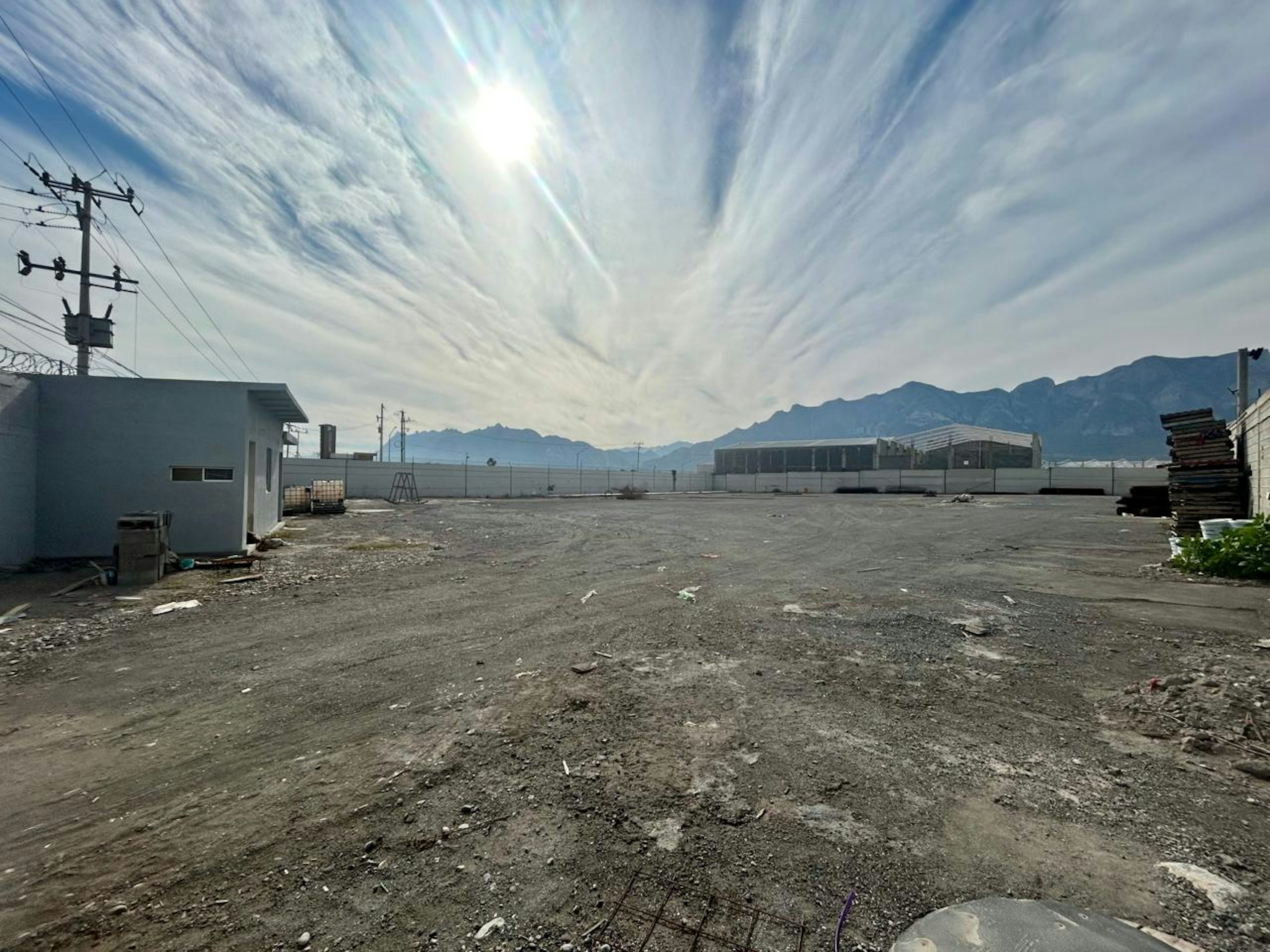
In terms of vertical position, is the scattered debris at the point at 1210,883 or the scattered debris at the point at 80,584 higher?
the scattered debris at the point at 1210,883

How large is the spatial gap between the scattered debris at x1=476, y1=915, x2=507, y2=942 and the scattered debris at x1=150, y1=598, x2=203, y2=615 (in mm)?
7449

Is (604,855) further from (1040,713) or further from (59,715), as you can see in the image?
(59,715)

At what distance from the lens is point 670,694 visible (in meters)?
→ 4.16

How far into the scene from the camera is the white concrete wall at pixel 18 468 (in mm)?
8750

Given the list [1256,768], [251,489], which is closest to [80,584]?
[251,489]

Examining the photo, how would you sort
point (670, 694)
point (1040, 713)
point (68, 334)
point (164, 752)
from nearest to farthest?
point (164, 752) < point (1040, 713) < point (670, 694) < point (68, 334)

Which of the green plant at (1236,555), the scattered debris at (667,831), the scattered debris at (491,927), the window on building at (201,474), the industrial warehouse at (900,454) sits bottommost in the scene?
the scattered debris at (491,927)

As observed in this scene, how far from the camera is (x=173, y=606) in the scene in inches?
272

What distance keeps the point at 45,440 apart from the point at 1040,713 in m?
16.2

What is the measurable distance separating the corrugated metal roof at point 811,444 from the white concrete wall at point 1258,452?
44.0 m

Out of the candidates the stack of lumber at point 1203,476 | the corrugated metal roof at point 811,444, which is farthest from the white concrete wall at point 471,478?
the stack of lumber at point 1203,476

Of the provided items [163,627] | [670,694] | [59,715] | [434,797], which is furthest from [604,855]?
[163,627]

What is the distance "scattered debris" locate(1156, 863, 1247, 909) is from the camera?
6.89ft

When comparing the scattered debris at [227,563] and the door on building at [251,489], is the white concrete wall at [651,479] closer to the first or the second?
the door on building at [251,489]
